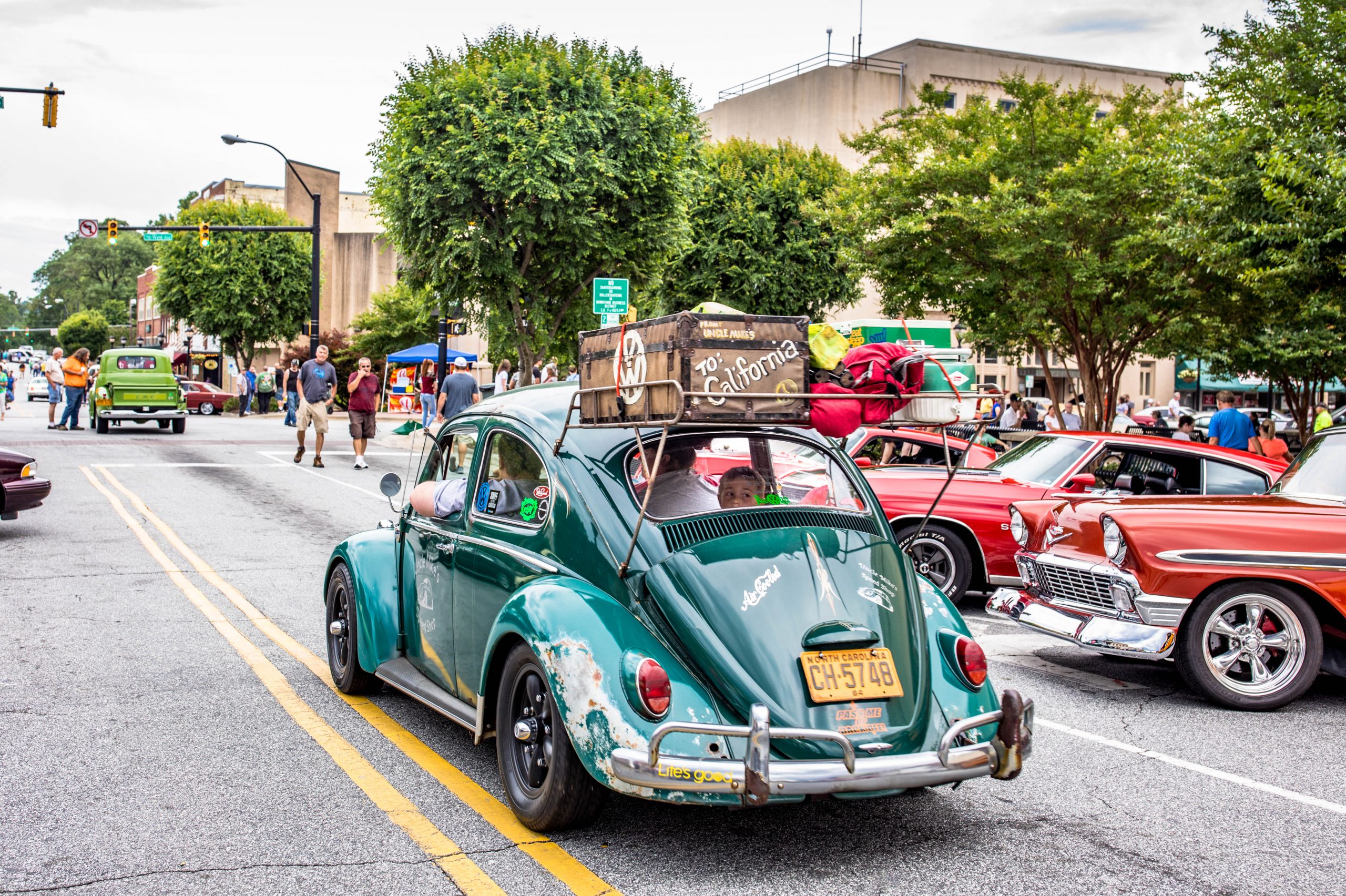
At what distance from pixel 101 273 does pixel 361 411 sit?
134m

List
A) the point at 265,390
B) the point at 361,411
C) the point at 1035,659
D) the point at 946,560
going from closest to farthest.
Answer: the point at 1035,659 → the point at 946,560 → the point at 361,411 → the point at 265,390

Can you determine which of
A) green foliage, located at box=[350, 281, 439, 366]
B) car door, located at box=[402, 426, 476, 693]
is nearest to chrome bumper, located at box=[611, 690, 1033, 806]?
car door, located at box=[402, 426, 476, 693]

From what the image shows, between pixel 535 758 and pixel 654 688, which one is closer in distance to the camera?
pixel 654 688

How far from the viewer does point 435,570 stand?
5617 mm

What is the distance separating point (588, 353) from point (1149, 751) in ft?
11.1

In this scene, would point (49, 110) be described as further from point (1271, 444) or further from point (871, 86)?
point (871, 86)

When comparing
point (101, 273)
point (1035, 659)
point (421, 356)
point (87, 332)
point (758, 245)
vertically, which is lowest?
point (1035, 659)

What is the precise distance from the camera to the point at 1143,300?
69.3ft

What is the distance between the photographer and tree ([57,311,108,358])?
11612cm

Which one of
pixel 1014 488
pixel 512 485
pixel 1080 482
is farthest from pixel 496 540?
pixel 1080 482

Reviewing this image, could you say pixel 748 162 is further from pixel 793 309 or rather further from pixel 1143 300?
pixel 1143 300

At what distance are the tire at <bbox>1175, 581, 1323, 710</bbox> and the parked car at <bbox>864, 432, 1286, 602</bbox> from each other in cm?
279

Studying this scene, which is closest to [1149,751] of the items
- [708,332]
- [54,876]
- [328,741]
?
→ [708,332]

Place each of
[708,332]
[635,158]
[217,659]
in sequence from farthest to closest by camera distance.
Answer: [635,158] → [217,659] → [708,332]
